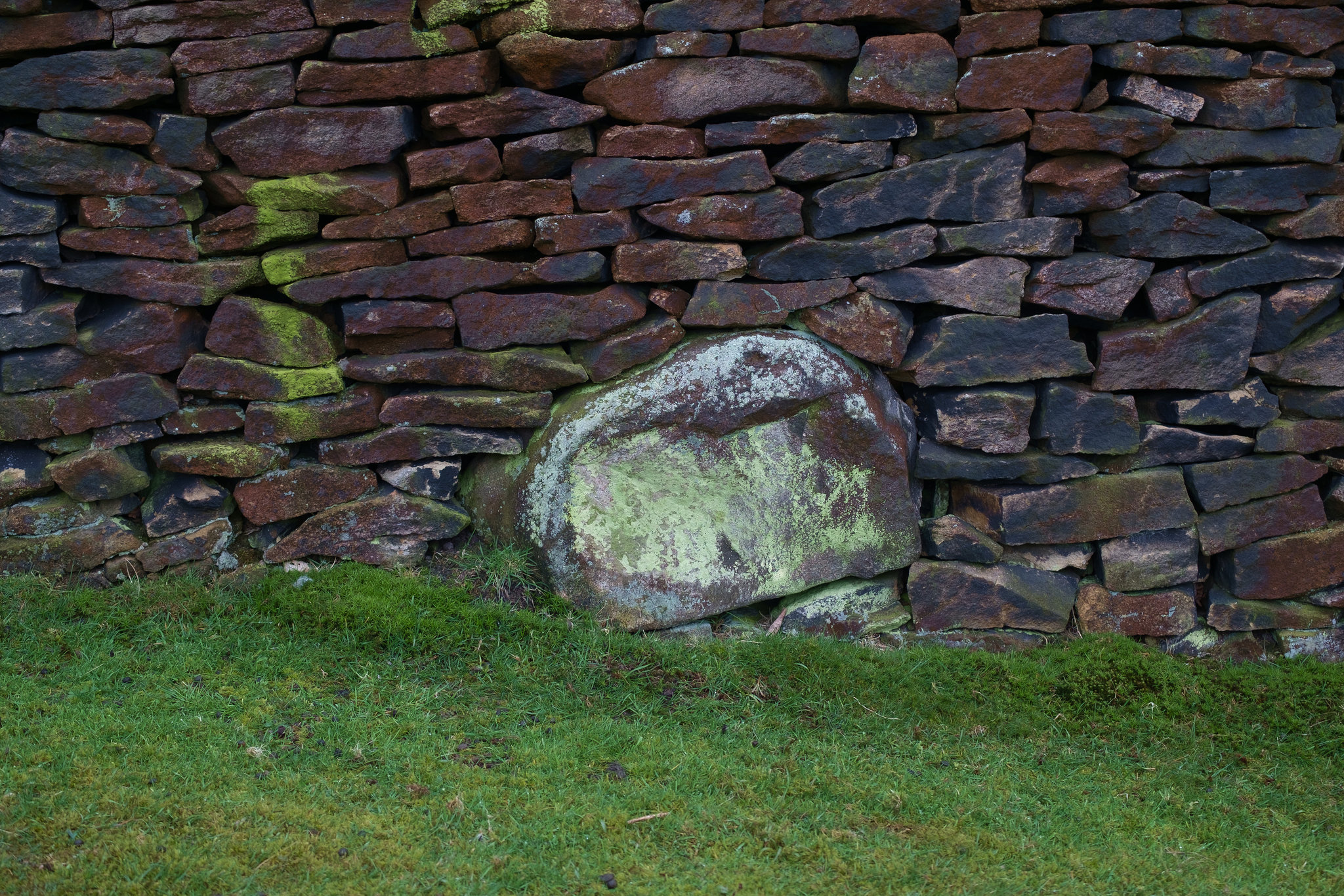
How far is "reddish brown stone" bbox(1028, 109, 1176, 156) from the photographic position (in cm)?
446

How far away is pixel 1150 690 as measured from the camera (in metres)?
4.42

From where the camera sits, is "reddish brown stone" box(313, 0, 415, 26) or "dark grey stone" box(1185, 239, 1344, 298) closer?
"reddish brown stone" box(313, 0, 415, 26)

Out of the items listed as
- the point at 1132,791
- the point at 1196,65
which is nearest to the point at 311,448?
the point at 1132,791

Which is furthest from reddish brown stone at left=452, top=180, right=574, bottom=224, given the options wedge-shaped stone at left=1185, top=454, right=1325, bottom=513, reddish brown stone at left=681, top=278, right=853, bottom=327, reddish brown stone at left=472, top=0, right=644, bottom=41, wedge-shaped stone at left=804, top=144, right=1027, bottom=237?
wedge-shaped stone at left=1185, top=454, right=1325, bottom=513

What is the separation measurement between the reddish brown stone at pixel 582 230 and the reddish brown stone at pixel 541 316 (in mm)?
229

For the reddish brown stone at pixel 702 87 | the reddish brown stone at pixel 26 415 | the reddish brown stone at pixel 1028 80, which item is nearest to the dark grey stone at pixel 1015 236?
the reddish brown stone at pixel 1028 80

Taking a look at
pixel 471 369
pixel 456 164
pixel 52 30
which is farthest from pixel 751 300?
pixel 52 30

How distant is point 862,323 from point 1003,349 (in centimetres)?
70

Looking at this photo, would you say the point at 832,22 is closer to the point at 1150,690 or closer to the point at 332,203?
the point at 332,203

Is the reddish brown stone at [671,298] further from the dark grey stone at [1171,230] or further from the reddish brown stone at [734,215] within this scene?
the dark grey stone at [1171,230]

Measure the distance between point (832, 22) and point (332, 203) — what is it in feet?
8.13

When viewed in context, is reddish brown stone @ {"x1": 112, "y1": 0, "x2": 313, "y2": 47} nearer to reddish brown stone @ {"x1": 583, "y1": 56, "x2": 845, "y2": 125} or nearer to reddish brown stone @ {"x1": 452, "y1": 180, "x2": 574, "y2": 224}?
reddish brown stone @ {"x1": 452, "y1": 180, "x2": 574, "y2": 224}

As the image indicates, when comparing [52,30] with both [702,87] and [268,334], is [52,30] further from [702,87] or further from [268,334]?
[702,87]

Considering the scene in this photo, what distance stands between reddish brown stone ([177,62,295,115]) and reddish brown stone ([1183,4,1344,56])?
416cm
